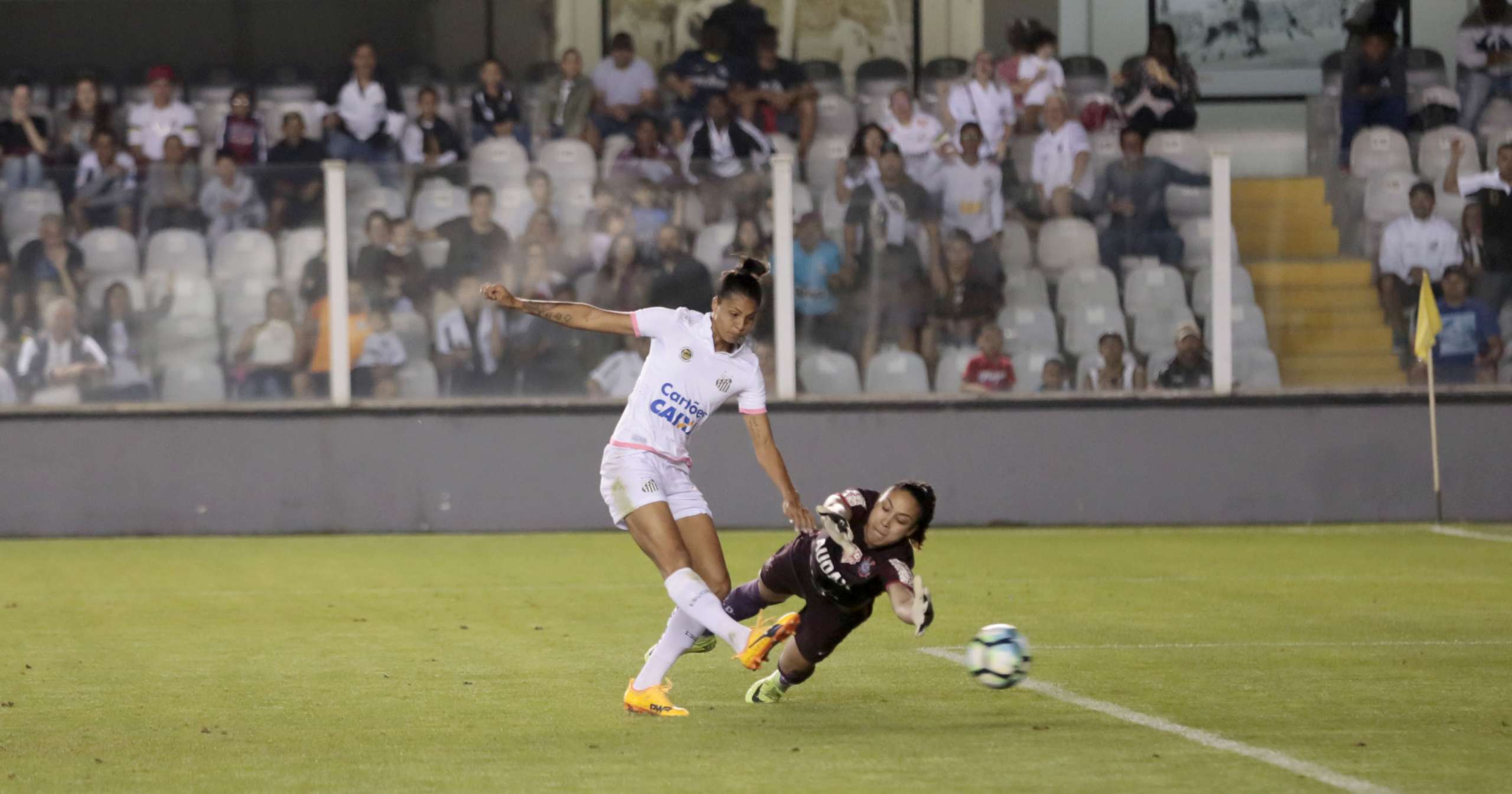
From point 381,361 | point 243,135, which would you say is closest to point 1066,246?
point 381,361

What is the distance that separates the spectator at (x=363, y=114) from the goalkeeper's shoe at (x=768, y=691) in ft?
36.3

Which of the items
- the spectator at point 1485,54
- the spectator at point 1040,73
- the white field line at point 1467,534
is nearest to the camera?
the white field line at point 1467,534

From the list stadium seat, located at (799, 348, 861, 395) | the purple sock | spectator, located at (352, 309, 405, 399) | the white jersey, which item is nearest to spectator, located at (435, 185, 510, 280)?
spectator, located at (352, 309, 405, 399)

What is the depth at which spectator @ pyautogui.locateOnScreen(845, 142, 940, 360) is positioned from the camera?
15.7 m

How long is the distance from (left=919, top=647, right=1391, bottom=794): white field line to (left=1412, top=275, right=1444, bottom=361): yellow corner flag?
842cm

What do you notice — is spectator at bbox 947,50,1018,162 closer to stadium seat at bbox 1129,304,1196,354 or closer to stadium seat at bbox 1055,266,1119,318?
stadium seat at bbox 1055,266,1119,318

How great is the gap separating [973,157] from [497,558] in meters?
5.21

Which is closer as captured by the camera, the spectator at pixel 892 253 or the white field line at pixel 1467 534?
the white field line at pixel 1467 534

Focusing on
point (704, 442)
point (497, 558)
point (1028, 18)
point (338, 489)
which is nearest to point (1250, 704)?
point (497, 558)

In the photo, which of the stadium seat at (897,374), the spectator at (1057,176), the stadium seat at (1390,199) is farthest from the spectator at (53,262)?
the stadium seat at (1390,199)

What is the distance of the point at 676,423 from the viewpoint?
780 cm

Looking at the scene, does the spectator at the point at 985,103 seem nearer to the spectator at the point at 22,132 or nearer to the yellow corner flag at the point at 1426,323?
the yellow corner flag at the point at 1426,323

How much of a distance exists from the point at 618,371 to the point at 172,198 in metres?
3.89

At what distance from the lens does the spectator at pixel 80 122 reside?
18094 mm
